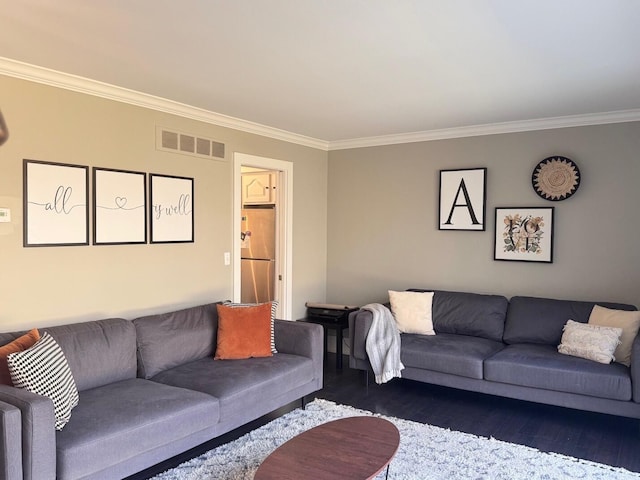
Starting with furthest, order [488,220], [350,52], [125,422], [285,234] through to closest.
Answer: [285,234] → [488,220] → [350,52] → [125,422]

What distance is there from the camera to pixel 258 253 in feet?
18.9

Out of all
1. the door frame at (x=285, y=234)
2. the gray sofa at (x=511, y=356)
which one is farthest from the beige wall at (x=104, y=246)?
the gray sofa at (x=511, y=356)

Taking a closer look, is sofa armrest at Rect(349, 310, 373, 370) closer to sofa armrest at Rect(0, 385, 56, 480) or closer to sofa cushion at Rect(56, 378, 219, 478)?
sofa cushion at Rect(56, 378, 219, 478)

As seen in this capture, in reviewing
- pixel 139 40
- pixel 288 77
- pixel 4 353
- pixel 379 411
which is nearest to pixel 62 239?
pixel 4 353

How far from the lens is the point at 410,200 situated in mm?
5504

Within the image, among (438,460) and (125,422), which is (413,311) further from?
(125,422)

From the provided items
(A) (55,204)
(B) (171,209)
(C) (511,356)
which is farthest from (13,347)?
(C) (511,356)

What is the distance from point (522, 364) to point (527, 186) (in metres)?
1.76

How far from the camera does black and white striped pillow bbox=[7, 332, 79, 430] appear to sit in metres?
2.55

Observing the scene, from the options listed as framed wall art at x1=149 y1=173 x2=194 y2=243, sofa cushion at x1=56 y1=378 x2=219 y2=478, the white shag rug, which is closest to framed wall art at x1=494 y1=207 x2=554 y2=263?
the white shag rug

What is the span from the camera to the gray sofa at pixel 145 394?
231 centimetres

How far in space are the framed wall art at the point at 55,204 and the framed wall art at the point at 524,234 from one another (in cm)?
366

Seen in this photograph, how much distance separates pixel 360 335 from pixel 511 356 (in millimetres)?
1271

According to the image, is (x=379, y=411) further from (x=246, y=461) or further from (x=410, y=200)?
(x=410, y=200)
